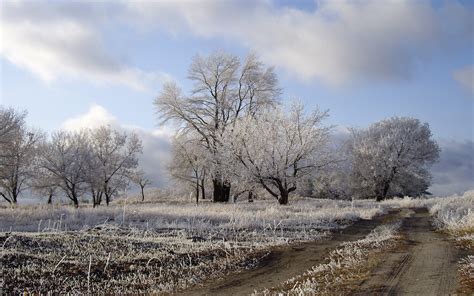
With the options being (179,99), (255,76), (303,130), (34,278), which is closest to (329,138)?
(303,130)

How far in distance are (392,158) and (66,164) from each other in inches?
1428

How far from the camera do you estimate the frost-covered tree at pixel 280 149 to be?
32.8 m

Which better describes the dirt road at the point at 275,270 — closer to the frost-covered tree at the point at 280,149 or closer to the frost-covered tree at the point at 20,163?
Result: the frost-covered tree at the point at 280,149

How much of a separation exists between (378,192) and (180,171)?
24706 mm

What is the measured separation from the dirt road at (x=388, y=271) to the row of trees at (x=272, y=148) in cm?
1893

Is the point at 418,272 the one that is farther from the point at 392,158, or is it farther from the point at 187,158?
the point at 392,158

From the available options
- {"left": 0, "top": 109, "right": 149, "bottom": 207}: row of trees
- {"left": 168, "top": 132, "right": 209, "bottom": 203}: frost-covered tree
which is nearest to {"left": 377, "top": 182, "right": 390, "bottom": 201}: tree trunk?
{"left": 168, "top": 132, "right": 209, "bottom": 203}: frost-covered tree

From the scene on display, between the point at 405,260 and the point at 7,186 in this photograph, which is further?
the point at 7,186

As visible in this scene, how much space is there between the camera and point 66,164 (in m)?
44.0

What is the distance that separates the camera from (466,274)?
28.1 ft

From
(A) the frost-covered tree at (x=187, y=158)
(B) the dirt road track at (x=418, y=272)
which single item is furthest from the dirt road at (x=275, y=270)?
(A) the frost-covered tree at (x=187, y=158)

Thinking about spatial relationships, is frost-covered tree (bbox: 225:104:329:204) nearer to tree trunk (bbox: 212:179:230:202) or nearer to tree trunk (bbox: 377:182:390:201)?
tree trunk (bbox: 212:179:230:202)

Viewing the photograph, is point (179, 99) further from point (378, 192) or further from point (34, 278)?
point (34, 278)

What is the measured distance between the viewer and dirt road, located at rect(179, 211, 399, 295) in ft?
29.8
